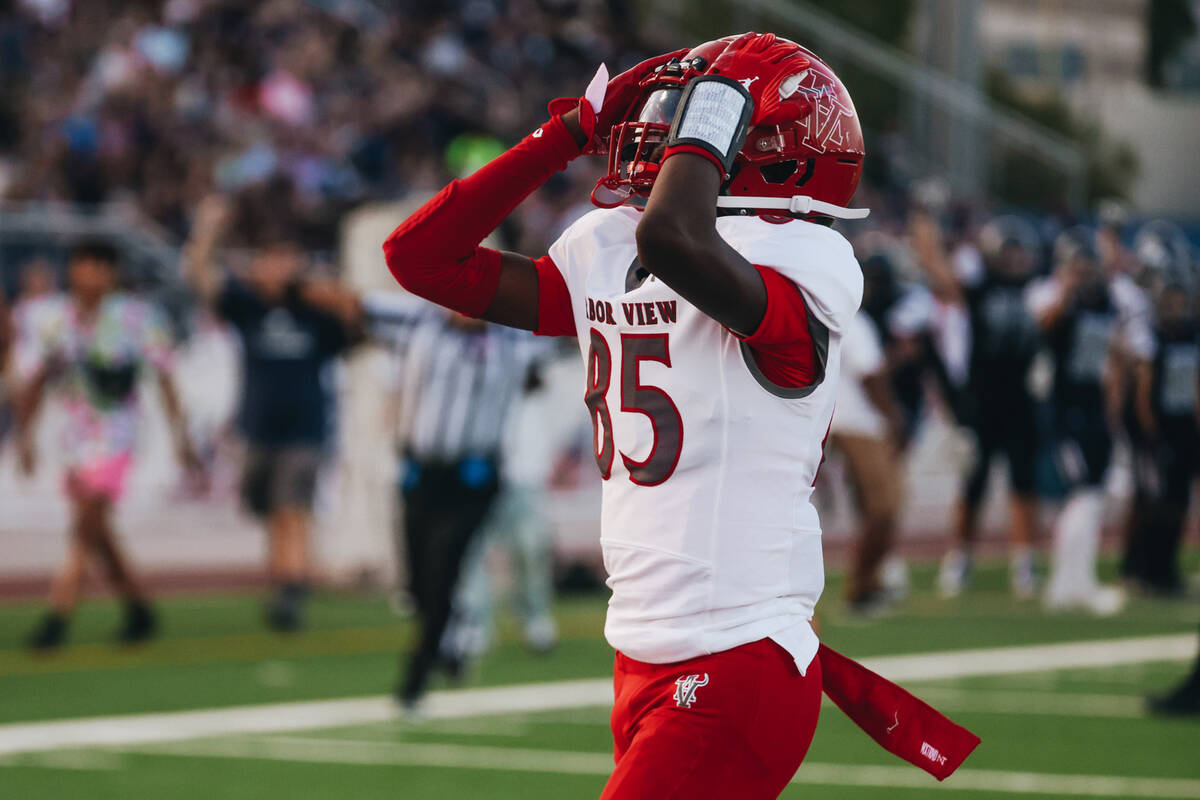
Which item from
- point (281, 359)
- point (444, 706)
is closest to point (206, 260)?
point (281, 359)

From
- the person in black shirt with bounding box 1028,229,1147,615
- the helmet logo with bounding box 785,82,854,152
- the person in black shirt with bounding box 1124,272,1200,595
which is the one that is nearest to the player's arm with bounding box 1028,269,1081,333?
the person in black shirt with bounding box 1028,229,1147,615

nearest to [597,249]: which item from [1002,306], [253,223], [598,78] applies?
[598,78]

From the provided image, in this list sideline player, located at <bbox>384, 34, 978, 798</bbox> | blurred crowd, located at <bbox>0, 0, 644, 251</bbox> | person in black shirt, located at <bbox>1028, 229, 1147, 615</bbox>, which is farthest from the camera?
blurred crowd, located at <bbox>0, 0, 644, 251</bbox>

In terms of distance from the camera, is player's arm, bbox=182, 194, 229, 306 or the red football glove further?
player's arm, bbox=182, 194, 229, 306

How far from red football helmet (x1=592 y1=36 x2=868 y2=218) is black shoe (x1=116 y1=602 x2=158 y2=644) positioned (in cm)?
735

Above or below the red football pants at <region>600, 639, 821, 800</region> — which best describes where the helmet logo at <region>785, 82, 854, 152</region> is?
above

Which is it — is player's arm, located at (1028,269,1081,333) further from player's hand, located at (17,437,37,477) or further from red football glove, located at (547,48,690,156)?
red football glove, located at (547,48,690,156)

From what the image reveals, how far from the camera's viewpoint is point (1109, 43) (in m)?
26.2

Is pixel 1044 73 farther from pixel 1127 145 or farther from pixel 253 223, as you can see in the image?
pixel 253 223

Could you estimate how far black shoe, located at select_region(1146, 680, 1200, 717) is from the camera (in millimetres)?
7641

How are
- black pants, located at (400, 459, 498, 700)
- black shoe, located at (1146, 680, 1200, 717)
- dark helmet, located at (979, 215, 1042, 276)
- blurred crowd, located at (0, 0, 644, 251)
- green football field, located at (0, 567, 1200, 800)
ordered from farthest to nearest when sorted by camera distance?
blurred crowd, located at (0, 0, 644, 251)
dark helmet, located at (979, 215, 1042, 276)
black pants, located at (400, 459, 498, 700)
black shoe, located at (1146, 680, 1200, 717)
green football field, located at (0, 567, 1200, 800)

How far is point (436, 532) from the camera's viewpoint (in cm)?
813

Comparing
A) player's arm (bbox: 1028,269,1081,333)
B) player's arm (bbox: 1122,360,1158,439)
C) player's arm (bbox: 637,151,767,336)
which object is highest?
player's arm (bbox: 637,151,767,336)

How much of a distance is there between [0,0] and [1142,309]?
12.1 m
